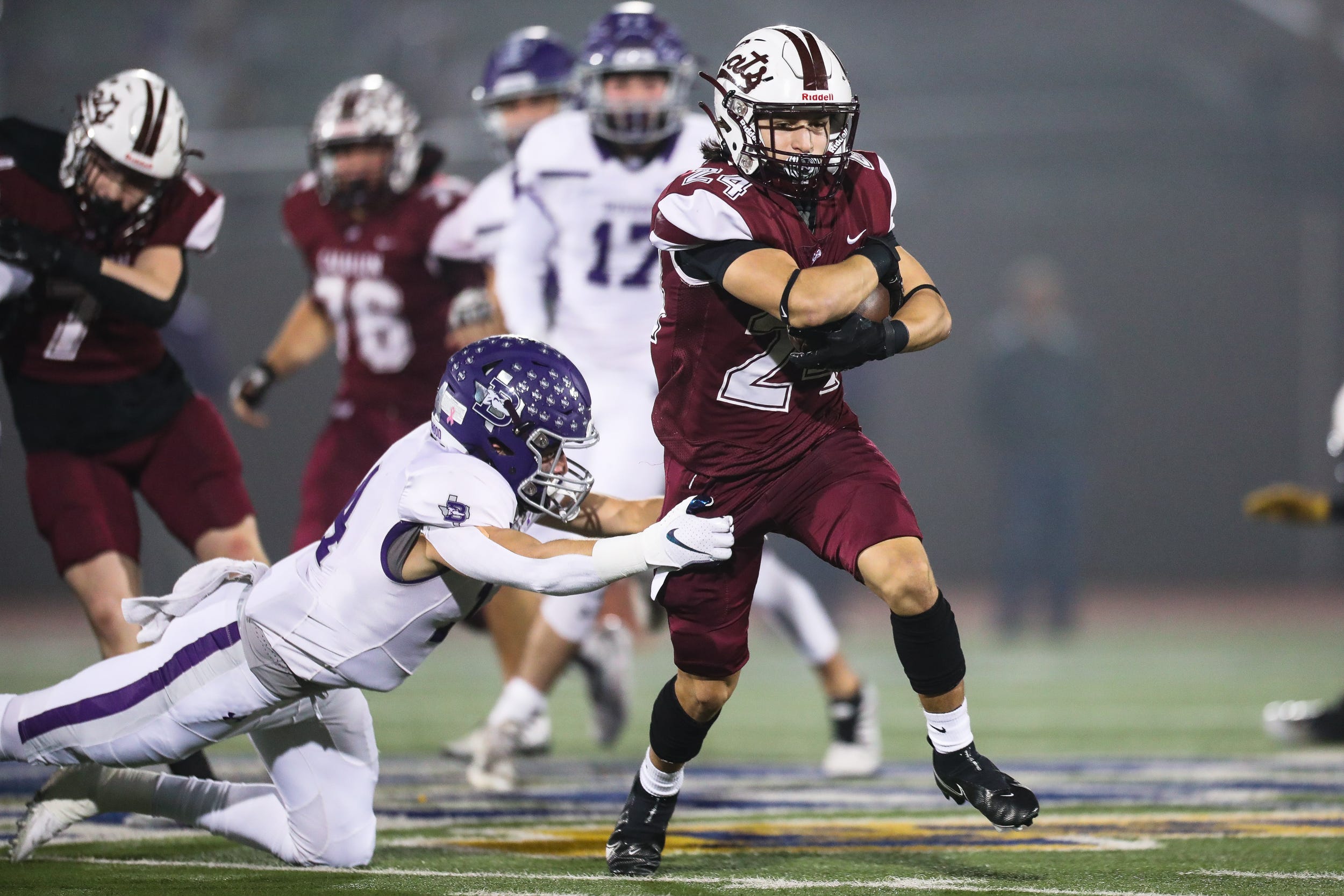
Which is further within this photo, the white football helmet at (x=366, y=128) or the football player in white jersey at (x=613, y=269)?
the white football helmet at (x=366, y=128)

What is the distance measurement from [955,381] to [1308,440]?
2.92 m

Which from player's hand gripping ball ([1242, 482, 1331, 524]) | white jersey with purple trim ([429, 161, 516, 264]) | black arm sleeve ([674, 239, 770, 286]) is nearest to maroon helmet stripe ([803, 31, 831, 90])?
black arm sleeve ([674, 239, 770, 286])

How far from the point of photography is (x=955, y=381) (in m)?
14.3

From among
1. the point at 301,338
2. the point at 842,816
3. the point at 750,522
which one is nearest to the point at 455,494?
the point at 750,522

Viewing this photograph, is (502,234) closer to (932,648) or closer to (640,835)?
(640,835)

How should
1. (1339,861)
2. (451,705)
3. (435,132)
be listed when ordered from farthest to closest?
1. (435,132)
2. (451,705)
3. (1339,861)

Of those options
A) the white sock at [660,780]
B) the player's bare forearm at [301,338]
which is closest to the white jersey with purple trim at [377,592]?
the white sock at [660,780]

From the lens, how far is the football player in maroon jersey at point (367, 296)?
17.2ft

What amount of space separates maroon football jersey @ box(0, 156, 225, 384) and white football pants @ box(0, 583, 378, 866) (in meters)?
1.03

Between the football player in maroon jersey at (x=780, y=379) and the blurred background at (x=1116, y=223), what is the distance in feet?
32.2

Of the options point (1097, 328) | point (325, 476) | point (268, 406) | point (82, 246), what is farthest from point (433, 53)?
point (82, 246)

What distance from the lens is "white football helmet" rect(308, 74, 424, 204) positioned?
5137mm

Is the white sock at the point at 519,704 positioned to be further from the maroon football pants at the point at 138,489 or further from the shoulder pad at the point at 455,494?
the shoulder pad at the point at 455,494

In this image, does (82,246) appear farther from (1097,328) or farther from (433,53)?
(1097,328)
